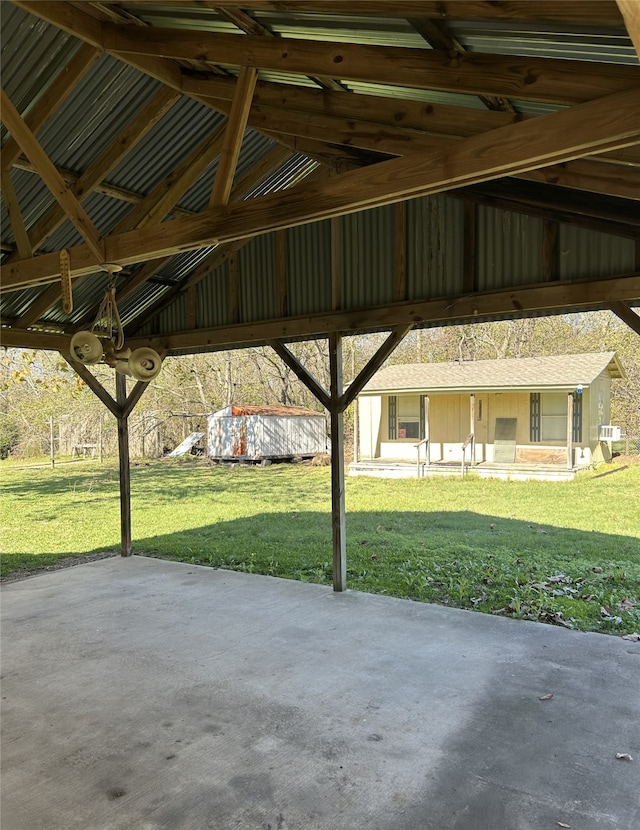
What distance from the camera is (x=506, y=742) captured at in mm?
3145

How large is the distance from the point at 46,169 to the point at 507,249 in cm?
340

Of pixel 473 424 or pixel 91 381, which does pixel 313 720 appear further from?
pixel 473 424

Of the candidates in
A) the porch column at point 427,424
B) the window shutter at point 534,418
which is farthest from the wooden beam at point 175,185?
the window shutter at point 534,418

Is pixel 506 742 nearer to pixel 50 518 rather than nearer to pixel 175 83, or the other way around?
pixel 175 83

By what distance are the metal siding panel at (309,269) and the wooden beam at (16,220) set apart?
2.61 meters

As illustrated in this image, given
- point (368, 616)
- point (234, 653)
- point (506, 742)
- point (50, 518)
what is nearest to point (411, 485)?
point (50, 518)

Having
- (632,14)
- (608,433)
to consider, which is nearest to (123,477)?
(632,14)

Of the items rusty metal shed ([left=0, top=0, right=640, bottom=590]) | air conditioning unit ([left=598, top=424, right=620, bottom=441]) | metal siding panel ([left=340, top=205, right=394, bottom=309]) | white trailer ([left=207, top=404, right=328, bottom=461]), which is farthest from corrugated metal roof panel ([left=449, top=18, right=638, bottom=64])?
white trailer ([left=207, top=404, right=328, bottom=461])

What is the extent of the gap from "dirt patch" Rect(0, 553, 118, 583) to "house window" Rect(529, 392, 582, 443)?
11.0 metres

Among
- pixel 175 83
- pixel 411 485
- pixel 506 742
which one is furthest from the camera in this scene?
pixel 411 485

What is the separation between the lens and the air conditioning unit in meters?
15.6

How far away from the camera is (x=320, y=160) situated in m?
5.56

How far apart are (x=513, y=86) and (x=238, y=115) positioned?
4.94 ft

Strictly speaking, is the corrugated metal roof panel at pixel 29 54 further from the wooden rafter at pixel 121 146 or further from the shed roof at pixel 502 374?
the shed roof at pixel 502 374
